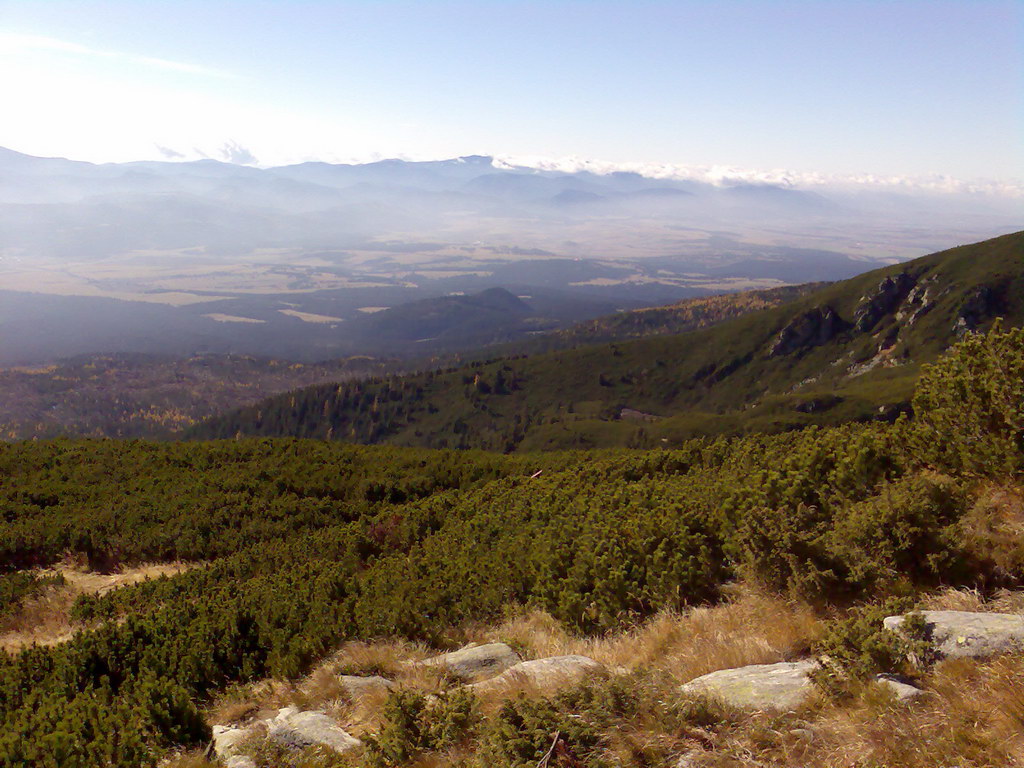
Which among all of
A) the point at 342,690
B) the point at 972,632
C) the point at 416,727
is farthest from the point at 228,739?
the point at 972,632

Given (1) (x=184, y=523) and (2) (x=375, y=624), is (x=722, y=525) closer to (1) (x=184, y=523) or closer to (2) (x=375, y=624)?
(2) (x=375, y=624)

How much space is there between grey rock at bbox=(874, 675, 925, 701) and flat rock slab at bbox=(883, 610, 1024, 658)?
1.88 feet

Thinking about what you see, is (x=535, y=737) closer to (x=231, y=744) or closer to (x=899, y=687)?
(x=899, y=687)

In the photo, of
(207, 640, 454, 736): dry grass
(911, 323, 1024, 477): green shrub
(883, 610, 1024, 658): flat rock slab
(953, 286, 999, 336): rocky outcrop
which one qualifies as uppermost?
(953, 286, 999, 336): rocky outcrop

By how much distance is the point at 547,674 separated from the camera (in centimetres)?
676

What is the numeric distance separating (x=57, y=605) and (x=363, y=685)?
11061mm

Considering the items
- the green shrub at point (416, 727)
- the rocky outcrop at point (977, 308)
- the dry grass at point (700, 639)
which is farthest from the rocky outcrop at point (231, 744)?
the rocky outcrop at point (977, 308)

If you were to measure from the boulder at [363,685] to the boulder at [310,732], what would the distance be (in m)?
0.56

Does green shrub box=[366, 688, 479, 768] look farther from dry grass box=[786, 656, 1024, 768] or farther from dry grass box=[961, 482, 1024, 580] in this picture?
dry grass box=[961, 482, 1024, 580]

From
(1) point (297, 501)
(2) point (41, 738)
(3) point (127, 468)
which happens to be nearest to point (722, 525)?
(2) point (41, 738)

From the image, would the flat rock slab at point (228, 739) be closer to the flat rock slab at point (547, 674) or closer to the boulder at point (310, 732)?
the boulder at point (310, 732)

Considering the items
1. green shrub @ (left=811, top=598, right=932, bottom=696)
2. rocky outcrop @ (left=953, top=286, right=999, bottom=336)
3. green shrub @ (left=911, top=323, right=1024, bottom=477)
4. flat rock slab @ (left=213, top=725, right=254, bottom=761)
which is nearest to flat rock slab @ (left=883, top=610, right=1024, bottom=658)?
green shrub @ (left=811, top=598, right=932, bottom=696)

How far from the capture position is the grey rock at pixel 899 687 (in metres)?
4.91

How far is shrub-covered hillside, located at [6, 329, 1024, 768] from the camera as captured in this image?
23.8ft
